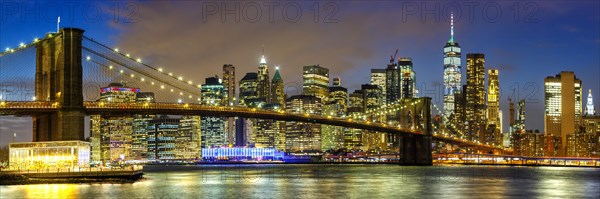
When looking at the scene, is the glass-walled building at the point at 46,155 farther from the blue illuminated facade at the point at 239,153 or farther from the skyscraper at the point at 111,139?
the blue illuminated facade at the point at 239,153

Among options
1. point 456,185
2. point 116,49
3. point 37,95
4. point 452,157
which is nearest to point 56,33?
point 37,95

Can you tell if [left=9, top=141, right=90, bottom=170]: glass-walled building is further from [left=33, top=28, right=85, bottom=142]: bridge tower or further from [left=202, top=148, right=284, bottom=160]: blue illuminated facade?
[left=202, top=148, right=284, bottom=160]: blue illuminated facade

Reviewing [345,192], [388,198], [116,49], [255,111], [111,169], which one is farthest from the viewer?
[255,111]

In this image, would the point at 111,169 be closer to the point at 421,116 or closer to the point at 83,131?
the point at 83,131

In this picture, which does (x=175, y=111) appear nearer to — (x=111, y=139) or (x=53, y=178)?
(x=53, y=178)

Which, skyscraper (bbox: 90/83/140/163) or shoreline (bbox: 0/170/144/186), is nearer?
shoreline (bbox: 0/170/144/186)

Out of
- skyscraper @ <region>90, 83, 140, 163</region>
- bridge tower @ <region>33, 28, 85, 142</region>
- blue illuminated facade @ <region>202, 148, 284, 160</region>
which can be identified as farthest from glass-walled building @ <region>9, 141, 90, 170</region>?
blue illuminated facade @ <region>202, 148, 284, 160</region>
